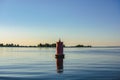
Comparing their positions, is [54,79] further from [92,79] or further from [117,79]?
[117,79]

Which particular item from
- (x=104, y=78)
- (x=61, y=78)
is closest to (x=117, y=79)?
(x=104, y=78)

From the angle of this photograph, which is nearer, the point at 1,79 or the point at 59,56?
the point at 1,79

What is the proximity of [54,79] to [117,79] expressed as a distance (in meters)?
5.66

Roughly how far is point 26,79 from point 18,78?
1236 mm

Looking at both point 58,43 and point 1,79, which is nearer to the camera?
point 1,79

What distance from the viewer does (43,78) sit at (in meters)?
25.8

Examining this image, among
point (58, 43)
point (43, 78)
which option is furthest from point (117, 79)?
point (58, 43)

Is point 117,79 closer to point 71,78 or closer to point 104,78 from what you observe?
point 104,78

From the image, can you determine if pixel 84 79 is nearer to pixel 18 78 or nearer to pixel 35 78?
pixel 35 78

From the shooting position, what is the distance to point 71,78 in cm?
2570

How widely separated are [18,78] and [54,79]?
140 inches

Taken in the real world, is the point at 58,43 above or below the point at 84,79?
above

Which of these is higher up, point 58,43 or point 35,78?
point 58,43

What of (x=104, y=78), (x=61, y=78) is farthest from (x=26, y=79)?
(x=104, y=78)
